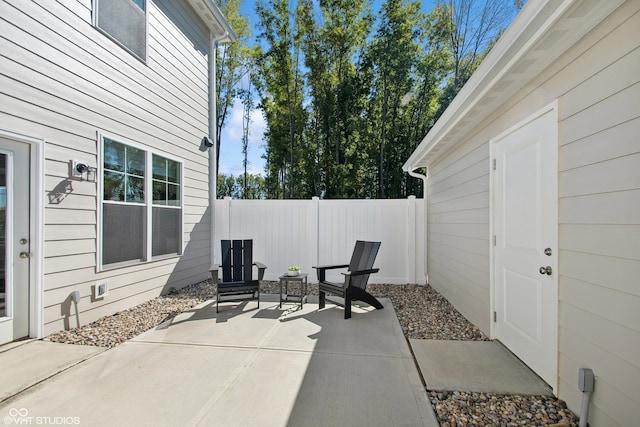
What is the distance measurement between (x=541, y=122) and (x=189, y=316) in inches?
159

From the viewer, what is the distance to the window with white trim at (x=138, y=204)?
3785 millimetres

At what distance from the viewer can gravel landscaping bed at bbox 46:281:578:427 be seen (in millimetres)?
1906

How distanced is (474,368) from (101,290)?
3.94 metres

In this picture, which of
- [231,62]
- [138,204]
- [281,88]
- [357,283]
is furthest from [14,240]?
[231,62]

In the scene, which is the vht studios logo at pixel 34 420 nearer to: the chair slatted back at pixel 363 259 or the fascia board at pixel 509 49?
the chair slatted back at pixel 363 259

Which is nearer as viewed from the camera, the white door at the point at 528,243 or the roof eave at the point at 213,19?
the white door at the point at 528,243

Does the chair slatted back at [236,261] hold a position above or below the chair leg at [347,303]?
above

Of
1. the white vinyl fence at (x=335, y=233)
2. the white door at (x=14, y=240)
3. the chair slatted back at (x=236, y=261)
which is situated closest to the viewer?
the white door at (x=14, y=240)

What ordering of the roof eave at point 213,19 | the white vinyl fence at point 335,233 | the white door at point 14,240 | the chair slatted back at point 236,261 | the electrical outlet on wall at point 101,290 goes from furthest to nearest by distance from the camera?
1. the white vinyl fence at point 335,233
2. the roof eave at point 213,19
3. the chair slatted back at point 236,261
4. the electrical outlet on wall at point 101,290
5. the white door at point 14,240

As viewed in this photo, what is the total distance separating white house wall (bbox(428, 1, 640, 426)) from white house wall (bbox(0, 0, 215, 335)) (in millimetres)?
4362

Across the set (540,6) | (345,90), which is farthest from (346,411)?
(345,90)

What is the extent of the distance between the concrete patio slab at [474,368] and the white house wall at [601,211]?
27cm

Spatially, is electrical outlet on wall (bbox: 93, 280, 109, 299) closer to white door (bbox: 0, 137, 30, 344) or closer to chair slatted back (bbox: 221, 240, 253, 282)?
white door (bbox: 0, 137, 30, 344)

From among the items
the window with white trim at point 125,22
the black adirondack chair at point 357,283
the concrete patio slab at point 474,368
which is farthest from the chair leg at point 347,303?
the window with white trim at point 125,22
